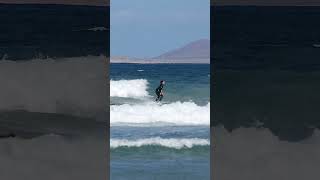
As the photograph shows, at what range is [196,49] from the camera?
37.1 metres

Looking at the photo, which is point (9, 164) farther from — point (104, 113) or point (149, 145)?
point (149, 145)

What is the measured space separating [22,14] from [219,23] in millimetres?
1164

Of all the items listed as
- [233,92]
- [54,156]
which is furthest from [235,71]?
[54,156]

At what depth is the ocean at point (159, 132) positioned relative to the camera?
11.0m

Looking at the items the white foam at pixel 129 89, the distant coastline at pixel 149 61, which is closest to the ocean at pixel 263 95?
the white foam at pixel 129 89

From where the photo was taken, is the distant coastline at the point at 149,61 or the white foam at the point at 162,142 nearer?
the white foam at the point at 162,142

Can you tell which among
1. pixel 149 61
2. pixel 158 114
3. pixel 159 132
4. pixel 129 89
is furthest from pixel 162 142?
pixel 149 61

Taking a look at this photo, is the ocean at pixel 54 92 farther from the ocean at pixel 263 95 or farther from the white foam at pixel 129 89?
the white foam at pixel 129 89

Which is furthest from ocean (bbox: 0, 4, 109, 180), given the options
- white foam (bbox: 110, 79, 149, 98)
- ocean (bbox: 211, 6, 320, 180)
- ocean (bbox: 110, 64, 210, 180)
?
white foam (bbox: 110, 79, 149, 98)

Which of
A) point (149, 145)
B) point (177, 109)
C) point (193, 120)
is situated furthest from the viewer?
point (177, 109)

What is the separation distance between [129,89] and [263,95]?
16.7 m

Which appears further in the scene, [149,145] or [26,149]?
[149,145]

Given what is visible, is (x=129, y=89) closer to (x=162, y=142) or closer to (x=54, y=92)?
(x=162, y=142)

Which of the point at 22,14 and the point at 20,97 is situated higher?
the point at 22,14
